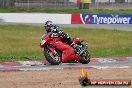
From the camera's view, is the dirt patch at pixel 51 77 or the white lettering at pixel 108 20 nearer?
the dirt patch at pixel 51 77

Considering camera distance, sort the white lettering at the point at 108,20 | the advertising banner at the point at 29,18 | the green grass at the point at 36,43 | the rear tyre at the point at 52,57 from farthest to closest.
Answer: the white lettering at the point at 108,20 < the advertising banner at the point at 29,18 < the green grass at the point at 36,43 < the rear tyre at the point at 52,57

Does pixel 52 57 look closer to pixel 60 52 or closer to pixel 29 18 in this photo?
pixel 60 52

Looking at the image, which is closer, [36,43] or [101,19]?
[36,43]

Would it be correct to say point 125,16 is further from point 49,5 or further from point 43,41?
point 43,41

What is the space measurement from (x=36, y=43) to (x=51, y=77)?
1426 centimetres

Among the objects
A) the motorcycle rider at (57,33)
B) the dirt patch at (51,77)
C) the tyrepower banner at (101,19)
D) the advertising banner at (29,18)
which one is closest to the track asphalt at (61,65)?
the motorcycle rider at (57,33)

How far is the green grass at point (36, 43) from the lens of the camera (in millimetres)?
18320

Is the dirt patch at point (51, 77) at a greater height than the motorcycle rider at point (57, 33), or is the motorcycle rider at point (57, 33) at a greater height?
the motorcycle rider at point (57, 33)

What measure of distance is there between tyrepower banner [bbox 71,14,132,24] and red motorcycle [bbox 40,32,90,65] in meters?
26.0

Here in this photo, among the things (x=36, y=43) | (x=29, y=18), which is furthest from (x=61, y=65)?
(x=29, y=18)

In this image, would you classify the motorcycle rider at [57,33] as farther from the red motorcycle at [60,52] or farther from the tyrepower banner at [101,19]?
the tyrepower banner at [101,19]

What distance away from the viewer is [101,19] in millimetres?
41938

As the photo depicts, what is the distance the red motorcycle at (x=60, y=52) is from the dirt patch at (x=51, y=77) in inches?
64.3

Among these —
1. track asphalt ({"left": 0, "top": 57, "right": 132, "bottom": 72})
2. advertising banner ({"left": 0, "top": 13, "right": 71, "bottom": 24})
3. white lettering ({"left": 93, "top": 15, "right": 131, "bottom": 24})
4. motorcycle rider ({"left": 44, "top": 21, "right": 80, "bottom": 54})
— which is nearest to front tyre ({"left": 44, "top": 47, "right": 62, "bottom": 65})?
track asphalt ({"left": 0, "top": 57, "right": 132, "bottom": 72})
